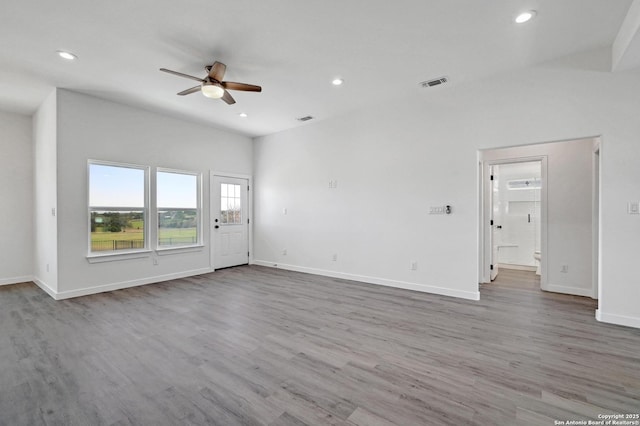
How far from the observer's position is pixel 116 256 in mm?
4785

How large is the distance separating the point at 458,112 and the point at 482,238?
2.27 meters

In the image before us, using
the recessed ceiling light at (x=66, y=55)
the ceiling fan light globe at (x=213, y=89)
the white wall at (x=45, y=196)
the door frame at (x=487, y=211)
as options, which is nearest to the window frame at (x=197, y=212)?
the white wall at (x=45, y=196)

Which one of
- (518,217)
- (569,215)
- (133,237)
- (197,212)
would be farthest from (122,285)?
(518,217)

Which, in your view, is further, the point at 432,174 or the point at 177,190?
the point at 177,190

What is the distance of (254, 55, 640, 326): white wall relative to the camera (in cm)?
322

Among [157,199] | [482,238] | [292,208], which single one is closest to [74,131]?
[157,199]

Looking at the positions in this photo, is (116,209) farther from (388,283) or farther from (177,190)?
(388,283)

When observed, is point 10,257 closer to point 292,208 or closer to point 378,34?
point 292,208


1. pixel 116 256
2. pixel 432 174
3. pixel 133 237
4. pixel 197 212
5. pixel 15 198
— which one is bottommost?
pixel 116 256

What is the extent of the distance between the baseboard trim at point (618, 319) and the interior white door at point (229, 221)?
6350 mm

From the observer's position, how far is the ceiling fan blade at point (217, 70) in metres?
3.40

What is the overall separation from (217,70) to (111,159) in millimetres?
2781

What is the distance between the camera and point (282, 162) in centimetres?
657

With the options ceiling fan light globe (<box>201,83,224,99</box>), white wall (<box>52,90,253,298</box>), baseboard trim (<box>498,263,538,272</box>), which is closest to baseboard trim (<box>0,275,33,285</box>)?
white wall (<box>52,90,253,298</box>)
